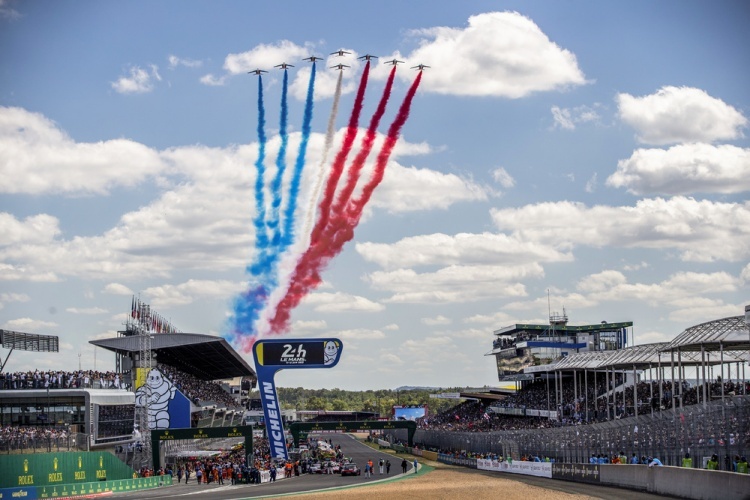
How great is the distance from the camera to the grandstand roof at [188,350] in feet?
324

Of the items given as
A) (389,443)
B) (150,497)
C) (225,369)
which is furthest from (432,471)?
(225,369)

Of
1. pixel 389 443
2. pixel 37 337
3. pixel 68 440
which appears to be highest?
pixel 37 337

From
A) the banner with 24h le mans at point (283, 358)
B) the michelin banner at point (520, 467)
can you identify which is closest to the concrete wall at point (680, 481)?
the michelin banner at point (520, 467)

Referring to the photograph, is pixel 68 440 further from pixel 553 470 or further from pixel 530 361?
pixel 530 361

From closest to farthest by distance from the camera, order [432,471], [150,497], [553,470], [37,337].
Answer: [150,497], [553,470], [432,471], [37,337]

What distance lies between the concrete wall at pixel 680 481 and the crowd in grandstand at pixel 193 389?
5165 centimetres

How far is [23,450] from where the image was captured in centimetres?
5403

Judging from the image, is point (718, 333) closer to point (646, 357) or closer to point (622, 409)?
point (646, 357)

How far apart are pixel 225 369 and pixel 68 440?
104778mm

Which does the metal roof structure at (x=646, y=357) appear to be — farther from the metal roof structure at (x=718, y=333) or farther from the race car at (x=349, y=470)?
the race car at (x=349, y=470)

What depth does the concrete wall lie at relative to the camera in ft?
116

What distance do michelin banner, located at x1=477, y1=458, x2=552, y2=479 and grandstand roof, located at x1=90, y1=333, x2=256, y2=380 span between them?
118 ft

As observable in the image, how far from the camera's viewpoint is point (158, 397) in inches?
3472

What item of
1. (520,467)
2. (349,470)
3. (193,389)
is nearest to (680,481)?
(520,467)
